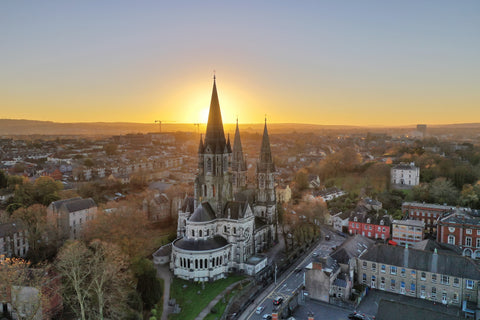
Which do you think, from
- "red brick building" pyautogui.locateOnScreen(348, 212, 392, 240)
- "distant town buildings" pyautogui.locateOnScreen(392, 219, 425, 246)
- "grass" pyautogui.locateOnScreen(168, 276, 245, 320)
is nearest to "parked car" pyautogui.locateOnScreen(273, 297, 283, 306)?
"grass" pyautogui.locateOnScreen(168, 276, 245, 320)

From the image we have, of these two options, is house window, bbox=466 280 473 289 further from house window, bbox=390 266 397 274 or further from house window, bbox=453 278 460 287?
house window, bbox=390 266 397 274

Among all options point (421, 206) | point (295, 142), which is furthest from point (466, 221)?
A: point (295, 142)

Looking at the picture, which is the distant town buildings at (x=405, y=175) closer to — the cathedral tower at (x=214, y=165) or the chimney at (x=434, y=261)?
the chimney at (x=434, y=261)

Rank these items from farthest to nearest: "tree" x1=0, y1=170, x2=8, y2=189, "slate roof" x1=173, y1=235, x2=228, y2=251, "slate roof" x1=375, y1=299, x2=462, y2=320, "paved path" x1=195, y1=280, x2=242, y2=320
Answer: "tree" x1=0, y1=170, x2=8, y2=189 → "slate roof" x1=173, y1=235, x2=228, y2=251 → "paved path" x1=195, y1=280, x2=242, y2=320 → "slate roof" x1=375, y1=299, x2=462, y2=320

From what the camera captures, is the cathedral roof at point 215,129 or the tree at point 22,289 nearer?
the tree at point 22,289

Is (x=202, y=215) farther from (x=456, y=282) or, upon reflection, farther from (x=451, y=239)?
(x=451, y=239)

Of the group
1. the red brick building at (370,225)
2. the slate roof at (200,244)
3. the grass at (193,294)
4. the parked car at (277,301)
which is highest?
the slate roof at (200,244)

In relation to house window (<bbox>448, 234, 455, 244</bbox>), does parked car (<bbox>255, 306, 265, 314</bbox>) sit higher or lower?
lower

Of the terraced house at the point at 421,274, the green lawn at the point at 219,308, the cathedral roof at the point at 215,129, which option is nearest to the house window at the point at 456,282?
the terraced house at the point at 421,274
